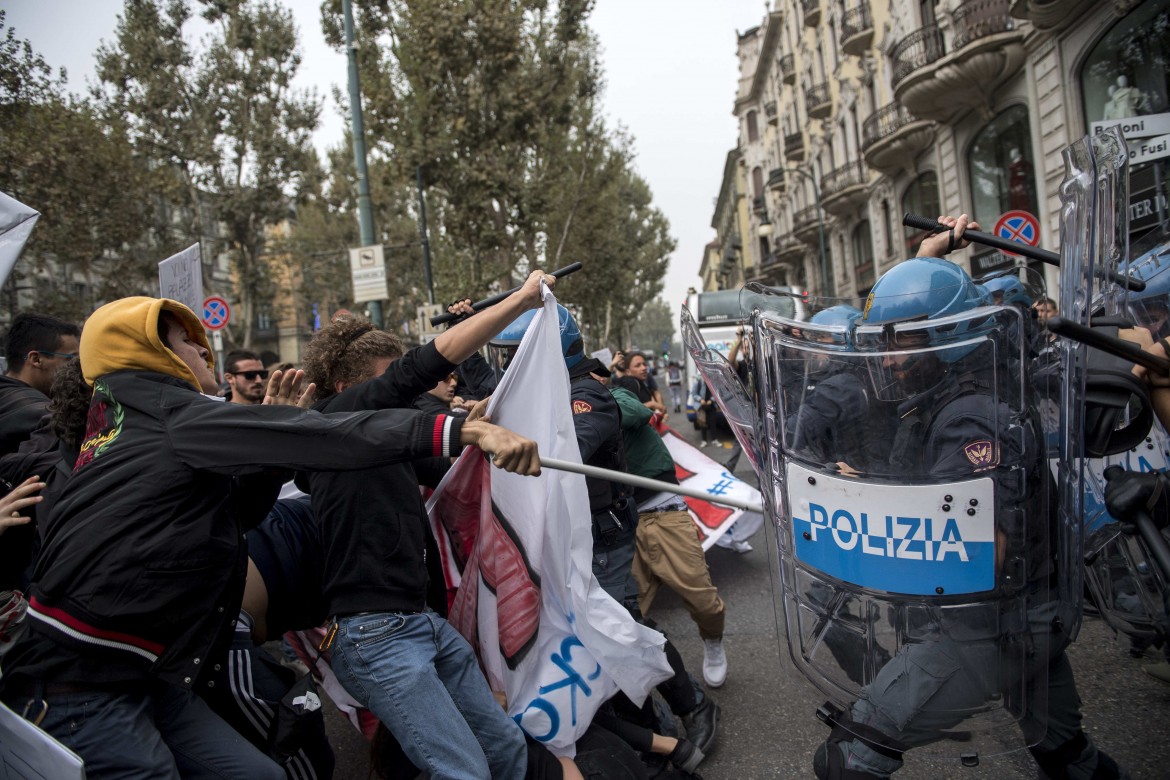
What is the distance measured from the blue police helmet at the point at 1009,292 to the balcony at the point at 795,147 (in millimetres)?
37866

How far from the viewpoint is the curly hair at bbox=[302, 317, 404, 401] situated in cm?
270

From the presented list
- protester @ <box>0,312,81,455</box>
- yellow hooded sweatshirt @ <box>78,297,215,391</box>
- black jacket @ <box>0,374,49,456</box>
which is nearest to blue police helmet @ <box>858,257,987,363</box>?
yellow hooded sweatshirt @ <box>78,297,215,391</box>

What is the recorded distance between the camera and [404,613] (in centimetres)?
224

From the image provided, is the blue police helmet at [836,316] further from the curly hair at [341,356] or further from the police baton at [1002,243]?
the curly hair at [341,356]

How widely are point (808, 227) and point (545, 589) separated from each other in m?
34.1

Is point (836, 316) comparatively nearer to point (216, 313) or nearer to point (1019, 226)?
point (1019, 226)

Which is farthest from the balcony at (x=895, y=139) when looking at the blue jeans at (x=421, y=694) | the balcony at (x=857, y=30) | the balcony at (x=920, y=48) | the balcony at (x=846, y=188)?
the blue jeans at (x=421, y=694)

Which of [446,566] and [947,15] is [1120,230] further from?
[947,15]

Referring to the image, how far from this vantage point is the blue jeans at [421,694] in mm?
2123

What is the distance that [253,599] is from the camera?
2.58 metres

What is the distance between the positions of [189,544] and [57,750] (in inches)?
20.5

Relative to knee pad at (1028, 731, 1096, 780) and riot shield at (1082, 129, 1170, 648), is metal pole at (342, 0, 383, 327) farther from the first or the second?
knee pad at (1028, 731, 1096, 780)

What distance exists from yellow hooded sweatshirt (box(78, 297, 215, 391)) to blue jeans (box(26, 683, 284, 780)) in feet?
2.67

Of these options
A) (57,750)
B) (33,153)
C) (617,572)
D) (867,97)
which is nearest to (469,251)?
(33,153)
